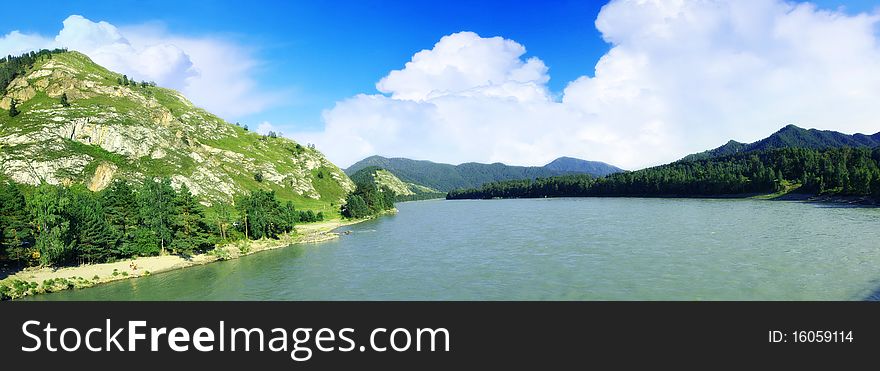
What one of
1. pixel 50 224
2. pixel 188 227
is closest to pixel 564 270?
pixel 188 227

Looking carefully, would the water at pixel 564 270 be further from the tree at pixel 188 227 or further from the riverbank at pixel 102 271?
the tree at pixel 188 227

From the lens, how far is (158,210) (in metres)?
77.6

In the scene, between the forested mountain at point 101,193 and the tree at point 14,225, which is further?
the forested mountain at point 101,193

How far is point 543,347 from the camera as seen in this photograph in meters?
24.3

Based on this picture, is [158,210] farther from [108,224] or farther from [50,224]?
[50,224]

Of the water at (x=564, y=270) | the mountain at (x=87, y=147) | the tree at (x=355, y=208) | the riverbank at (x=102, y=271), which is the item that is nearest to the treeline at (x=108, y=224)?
the riverbank at (x=102, y=271)

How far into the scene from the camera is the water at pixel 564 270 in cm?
4597

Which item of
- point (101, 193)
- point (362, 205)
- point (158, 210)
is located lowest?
point (362, 205)

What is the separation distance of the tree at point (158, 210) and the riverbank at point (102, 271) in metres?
4.06

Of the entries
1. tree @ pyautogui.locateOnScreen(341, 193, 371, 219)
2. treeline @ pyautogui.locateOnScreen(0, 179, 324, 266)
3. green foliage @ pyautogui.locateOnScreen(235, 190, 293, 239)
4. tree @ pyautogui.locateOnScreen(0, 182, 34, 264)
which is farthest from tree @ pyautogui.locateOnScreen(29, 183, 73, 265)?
tree @ pyautogui.locateOnScreen(341, 193, 371, 219)

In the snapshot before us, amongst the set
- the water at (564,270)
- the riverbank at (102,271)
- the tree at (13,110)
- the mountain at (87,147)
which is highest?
the tree at (13,110)

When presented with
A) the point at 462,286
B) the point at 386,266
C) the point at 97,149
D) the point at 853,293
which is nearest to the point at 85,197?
the point at 386,266

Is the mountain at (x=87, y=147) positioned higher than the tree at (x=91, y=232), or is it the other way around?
the mountain at (x=87, y=147)

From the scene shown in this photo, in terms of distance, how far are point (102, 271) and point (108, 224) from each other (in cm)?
1102
